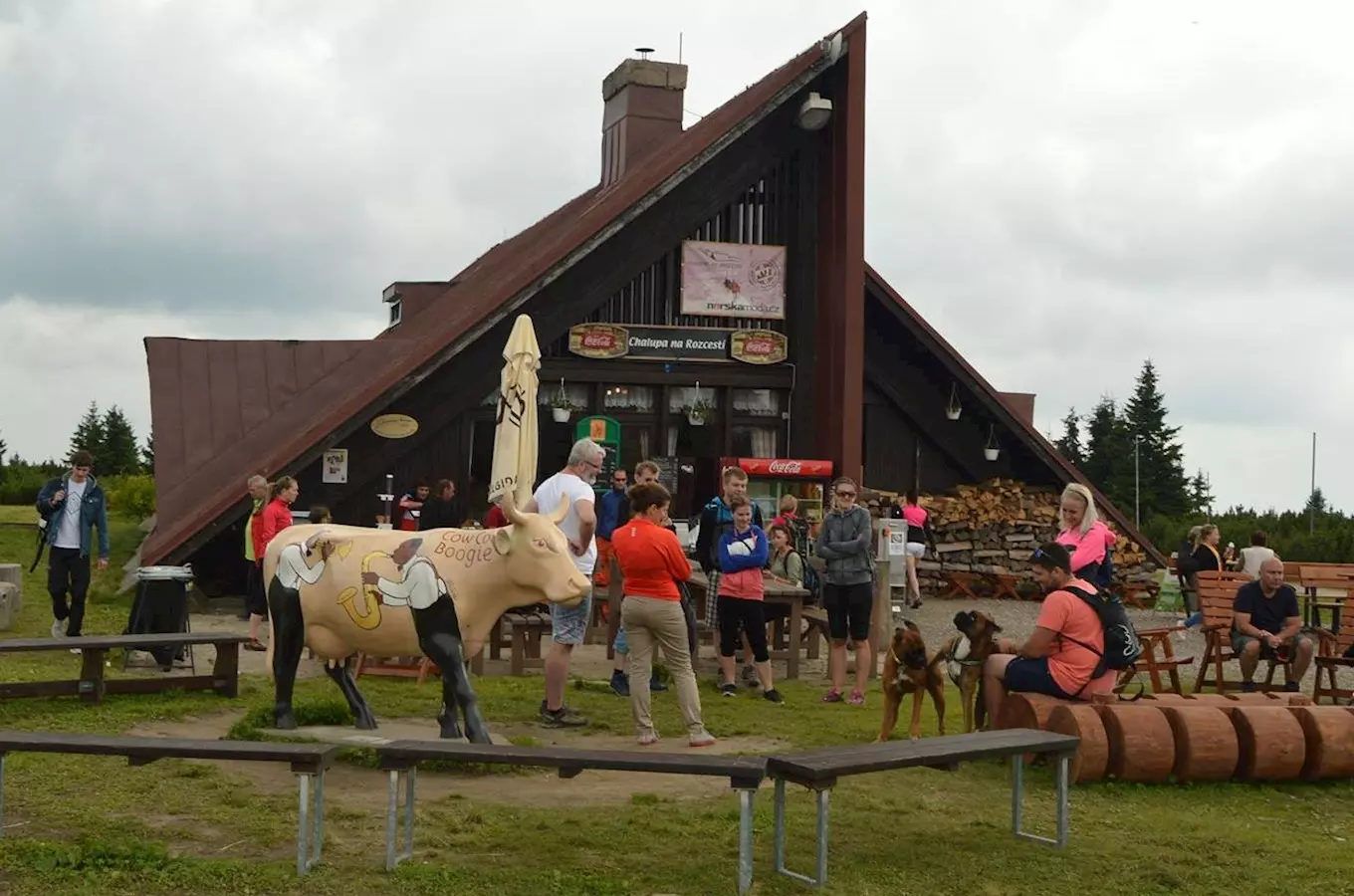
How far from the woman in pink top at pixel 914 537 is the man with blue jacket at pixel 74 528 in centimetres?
939

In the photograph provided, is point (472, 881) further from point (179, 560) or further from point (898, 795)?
point (179, 560)

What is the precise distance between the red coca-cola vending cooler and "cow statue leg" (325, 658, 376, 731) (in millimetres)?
10457

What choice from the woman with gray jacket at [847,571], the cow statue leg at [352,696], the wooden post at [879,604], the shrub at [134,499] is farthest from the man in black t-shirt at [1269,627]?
the shrub at [134,499]

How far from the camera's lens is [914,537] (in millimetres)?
20250

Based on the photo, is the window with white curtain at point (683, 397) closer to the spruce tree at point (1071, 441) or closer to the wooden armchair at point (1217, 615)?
the wooden armchair at point (1217, 615)

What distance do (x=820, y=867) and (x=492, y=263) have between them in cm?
2009

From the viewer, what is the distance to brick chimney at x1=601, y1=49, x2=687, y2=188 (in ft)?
82.7

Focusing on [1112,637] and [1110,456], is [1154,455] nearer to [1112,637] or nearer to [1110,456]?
[1110,456]

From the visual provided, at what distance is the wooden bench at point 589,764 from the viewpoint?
6270 mm

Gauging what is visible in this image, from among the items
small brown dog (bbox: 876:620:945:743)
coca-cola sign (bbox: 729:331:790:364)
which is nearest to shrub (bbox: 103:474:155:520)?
coca-cola sign (bbox: 729:331:790:364)

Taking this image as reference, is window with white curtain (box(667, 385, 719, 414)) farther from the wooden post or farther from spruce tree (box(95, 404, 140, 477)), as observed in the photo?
spruce tree (box(95, 404, 140, 477))

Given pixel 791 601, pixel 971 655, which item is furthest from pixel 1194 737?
pixel 791 601

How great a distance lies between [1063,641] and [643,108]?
58.5 ft

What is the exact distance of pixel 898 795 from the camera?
8.32 m
